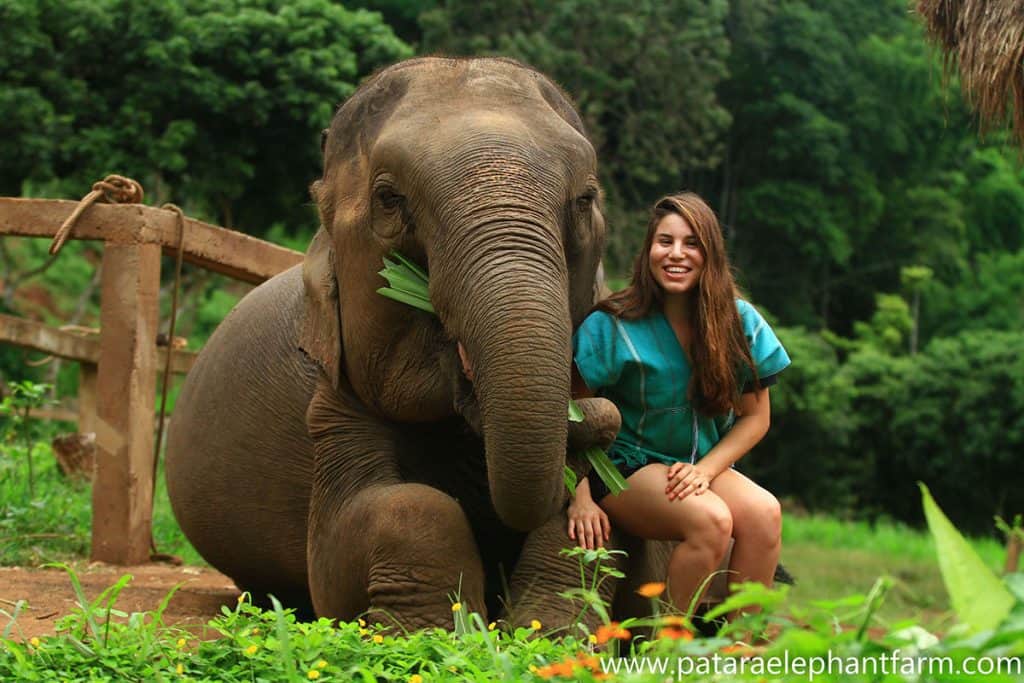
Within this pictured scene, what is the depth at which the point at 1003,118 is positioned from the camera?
10.8 meters

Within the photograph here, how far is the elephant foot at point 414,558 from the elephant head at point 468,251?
0.31m

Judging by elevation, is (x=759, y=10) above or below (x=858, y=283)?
above

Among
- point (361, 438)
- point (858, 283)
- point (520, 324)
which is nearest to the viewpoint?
point (520, 324)

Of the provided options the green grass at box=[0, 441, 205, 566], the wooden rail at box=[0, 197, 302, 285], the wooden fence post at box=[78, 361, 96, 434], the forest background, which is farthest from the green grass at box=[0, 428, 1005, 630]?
the forest background

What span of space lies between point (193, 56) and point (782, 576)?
43.3 feet

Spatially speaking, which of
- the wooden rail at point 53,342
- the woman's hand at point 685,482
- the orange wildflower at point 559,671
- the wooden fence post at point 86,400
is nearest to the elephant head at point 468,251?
the woman's hand at point 685,482

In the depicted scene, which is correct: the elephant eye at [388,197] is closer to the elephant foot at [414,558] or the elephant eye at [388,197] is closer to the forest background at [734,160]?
the elephant foot at [414,558]

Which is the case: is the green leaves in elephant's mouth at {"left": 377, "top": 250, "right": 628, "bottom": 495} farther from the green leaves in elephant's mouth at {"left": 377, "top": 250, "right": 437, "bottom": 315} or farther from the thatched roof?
the thatched roof

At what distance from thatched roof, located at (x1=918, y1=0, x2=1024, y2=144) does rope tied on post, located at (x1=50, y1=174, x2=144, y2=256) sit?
5.63 meters

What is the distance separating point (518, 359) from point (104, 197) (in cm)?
430

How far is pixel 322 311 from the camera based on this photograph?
570 centimetres

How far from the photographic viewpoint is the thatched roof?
405 inches

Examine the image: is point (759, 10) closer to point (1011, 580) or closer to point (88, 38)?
point (88, 38)

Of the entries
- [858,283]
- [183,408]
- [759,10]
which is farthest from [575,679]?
[858,283]
